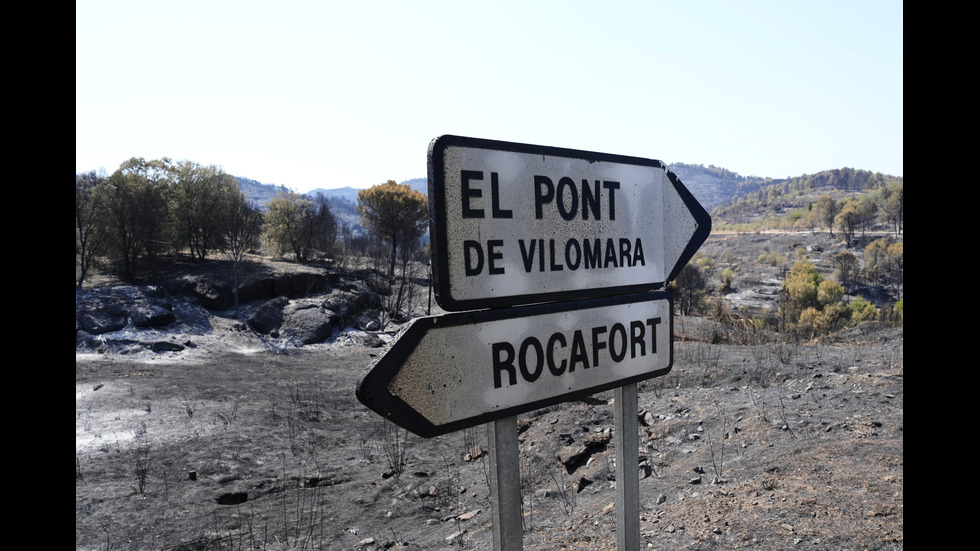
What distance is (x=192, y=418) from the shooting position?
11.6 meters

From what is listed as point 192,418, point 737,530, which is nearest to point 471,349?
point 737,530

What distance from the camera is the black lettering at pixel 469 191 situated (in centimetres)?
164

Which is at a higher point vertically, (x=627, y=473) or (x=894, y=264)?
(x=894, y=264)

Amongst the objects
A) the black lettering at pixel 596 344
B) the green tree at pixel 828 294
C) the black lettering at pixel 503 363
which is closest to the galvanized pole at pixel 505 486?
the black lettering at pixel 503 363

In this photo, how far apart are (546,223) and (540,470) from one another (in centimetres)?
623

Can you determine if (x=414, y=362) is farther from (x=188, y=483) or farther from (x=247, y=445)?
(x=247, y=445)

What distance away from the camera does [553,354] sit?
6.29 feet

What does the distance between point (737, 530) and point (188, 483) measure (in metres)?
7.71

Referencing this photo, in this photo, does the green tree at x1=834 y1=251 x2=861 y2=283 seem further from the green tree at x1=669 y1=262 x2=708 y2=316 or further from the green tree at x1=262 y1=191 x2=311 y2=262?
the green tree at x1=262 y1=191 x2=311 y2=262

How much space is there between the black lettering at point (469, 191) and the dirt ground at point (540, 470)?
882 millimetres

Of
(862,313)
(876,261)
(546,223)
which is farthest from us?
(876,261)

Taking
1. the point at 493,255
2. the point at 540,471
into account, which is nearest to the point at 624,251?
the point at 493,255

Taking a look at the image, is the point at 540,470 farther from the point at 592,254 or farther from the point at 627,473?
the point at 592,254

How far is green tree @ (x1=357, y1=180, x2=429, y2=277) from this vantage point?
34.7m
